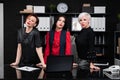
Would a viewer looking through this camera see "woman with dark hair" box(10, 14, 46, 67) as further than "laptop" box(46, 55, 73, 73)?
Yes

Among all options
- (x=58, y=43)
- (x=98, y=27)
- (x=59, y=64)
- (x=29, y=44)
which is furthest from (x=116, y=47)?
(x=59, y=64)

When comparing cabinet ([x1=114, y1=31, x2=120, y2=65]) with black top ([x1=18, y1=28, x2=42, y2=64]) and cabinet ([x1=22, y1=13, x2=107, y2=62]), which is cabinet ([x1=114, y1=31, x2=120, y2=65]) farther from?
black top ([x1=18, y1=28, x2=42, y2=64])

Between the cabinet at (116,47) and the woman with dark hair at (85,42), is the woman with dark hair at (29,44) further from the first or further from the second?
the cabinet at (116,47)

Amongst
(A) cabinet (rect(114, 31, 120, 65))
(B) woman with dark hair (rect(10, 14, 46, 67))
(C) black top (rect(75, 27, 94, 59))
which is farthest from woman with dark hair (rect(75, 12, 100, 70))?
(A) cabinet (rect(114, 31, 120, 65))

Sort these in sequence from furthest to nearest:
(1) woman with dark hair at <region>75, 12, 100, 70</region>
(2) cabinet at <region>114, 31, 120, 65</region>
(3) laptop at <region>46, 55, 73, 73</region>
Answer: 1. (2) cabinet at <region>114, 31, 120, 65</region>
2. (1) woman with dark hair at <region>75, 12, 100, 70</region>
3. (3) laptop at <region>46, 55, 73, 73</region>

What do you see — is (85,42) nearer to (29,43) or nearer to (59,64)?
(29,43)

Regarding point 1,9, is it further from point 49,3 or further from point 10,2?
point 49,3

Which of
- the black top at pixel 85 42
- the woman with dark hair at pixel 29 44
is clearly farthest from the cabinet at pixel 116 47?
the woman with dark hair at pixel 29 44

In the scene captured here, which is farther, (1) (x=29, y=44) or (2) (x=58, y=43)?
(2) (x=58, y=43)

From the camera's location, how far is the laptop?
8.42ft

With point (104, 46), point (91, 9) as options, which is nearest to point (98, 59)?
point (104, 46)

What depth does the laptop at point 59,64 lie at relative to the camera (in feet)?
8.42

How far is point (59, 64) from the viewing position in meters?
2.61

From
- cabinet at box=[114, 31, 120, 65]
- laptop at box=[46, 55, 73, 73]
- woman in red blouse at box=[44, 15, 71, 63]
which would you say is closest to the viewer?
laptop at box=[46, 55, 73, 73]
